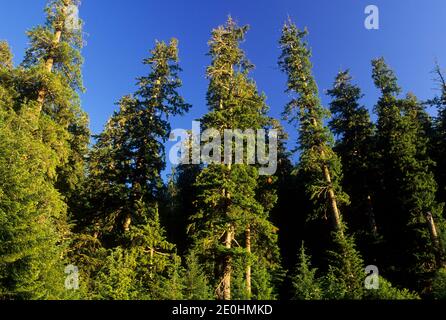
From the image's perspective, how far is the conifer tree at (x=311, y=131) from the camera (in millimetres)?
25875

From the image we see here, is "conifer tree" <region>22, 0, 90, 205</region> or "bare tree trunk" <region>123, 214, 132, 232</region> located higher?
"conifer tree" <region>22, 0, 90, 205</region>

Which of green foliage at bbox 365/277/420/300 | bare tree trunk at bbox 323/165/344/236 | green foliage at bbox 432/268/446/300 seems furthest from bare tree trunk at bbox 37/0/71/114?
green foliage at bbox 432/268/446/300

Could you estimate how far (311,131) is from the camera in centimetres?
2702

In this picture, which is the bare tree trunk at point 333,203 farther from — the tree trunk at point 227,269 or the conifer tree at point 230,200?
the tree trunk at point 227,269

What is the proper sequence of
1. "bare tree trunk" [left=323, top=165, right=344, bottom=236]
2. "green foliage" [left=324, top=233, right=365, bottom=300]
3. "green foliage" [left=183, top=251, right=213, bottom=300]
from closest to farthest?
"green foliage" [left=183, top=251, right=213, bottom=300] → "green foliage" [left=324, top=233, right=365, bottom=300] → "bare tree trunk" [left=323, top=165, right=344, bottom=236]

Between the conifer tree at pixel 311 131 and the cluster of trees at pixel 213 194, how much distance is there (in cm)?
9

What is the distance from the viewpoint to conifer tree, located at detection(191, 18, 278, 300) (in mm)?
20031

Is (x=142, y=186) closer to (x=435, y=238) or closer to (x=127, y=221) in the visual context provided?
(x=127, y=221)

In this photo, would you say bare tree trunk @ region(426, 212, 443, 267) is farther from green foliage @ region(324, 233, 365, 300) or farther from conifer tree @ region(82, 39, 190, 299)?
conifer tree @ region(82, 39, 190, 299)

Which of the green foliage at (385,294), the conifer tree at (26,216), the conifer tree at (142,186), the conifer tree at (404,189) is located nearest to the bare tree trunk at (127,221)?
the conifer tree at (142,186)

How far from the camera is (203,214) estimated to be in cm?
2155

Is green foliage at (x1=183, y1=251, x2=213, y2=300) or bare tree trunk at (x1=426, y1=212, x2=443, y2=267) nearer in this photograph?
green foliage at (x1=183, y1=251, x2=213, y2=300)

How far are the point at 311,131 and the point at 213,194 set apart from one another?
9.69 meters

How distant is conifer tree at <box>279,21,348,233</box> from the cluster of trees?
0.31 ft
